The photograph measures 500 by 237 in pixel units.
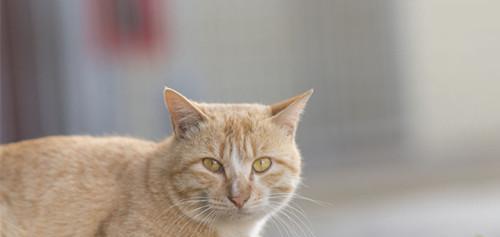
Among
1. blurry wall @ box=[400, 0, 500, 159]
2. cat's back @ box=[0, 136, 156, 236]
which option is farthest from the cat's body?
blurry wall @ box=[400, 0, 500, 159]

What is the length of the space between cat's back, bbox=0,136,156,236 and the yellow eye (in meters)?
0.49

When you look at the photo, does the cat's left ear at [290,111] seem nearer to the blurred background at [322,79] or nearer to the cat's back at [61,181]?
the cat's back at [61,181]

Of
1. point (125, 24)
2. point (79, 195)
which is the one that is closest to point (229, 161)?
point (79, 195)

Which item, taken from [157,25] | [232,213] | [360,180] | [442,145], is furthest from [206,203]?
[442,145]

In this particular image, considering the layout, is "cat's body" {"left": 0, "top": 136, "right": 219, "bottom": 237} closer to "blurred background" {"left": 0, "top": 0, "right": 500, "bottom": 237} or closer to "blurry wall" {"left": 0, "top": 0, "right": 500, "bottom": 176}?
"blurred background" {"left": 0, "top": 0, "right": 500, "bottom": 237}

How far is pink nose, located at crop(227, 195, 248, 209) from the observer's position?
2801 mm

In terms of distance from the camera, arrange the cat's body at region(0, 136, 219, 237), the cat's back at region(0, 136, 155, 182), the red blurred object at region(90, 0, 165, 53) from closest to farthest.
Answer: the cat's body at region(0, 136, 219, 237)
the cat's back at region(0, 136, 155, 182)
the red blurred object at region(90, 0, 165, 53)

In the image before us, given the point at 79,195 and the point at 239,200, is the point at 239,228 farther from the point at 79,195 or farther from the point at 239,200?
the point at 79,195

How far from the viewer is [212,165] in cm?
288

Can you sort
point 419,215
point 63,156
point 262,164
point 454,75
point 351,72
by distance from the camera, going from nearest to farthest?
point 262,164 → point 63,156 → point 419,215 → point 351,72 → point 454,75

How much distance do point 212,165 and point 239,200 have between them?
0.17 meters

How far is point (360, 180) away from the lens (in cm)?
705

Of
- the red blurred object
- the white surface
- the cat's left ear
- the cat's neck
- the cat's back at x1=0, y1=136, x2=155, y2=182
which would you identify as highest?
the red blurred object

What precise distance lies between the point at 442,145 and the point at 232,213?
5042 millimetres
